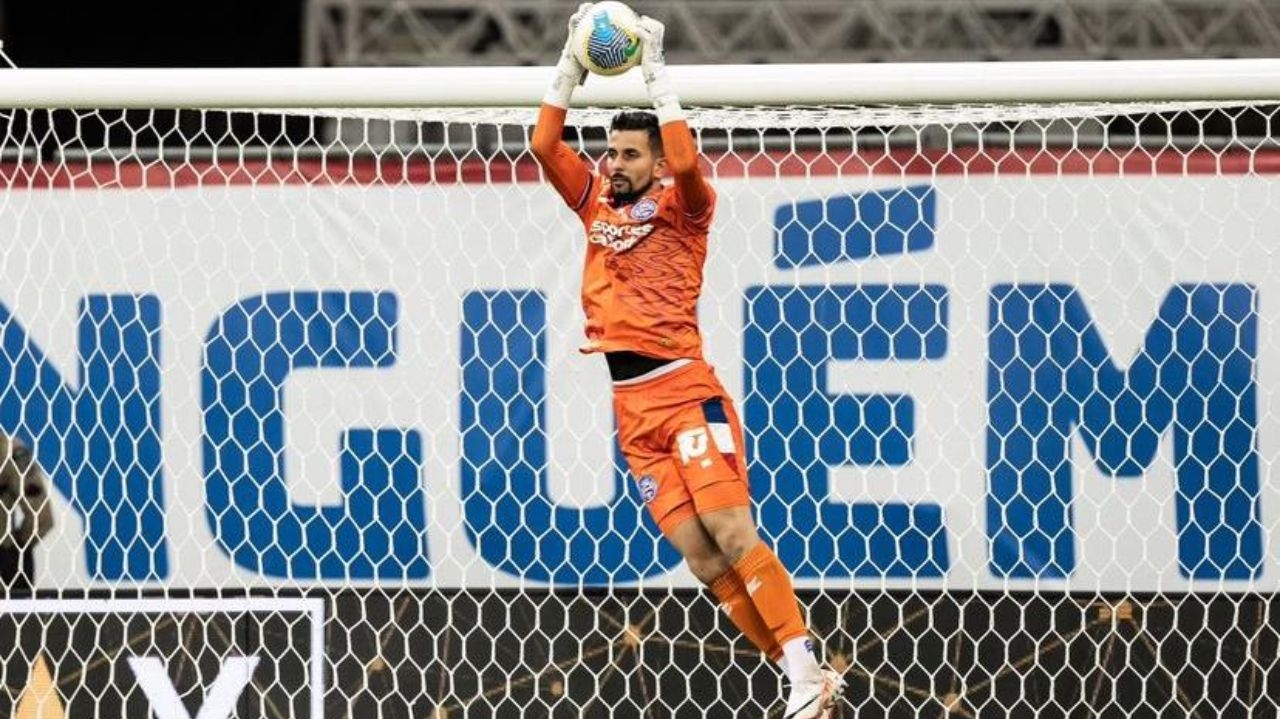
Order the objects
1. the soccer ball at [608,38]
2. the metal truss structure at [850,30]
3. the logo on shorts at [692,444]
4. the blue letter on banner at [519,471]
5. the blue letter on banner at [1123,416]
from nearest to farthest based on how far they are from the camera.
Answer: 1. the soccer ball at [608,38]
2. the logo on shorts at [692,444]
3. the blue letter on banner at [1123,416]
4. the blue letter on banner at [519,471]
5. the metal truss structure at [850,30]

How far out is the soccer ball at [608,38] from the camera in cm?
402

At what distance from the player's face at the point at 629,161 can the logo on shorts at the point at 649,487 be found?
661mm

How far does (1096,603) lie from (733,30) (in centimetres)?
493

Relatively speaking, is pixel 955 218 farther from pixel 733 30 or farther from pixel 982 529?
pixel 733 30

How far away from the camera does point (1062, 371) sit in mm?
5078

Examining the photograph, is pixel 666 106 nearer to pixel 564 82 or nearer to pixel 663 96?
pixel 663 96

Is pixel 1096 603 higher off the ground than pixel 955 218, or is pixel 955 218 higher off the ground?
pixel 955 218

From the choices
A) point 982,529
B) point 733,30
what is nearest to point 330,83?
point 982,529


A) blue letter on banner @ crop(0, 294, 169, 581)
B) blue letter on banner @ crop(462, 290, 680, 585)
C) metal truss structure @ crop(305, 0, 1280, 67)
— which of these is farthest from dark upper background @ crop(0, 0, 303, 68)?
blue letter on banner @ crop(462, 290, 680, 585)

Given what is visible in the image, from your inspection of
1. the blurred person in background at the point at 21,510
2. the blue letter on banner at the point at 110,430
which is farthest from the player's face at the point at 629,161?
the blurred person in background at the point at 21,510

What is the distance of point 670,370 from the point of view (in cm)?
429

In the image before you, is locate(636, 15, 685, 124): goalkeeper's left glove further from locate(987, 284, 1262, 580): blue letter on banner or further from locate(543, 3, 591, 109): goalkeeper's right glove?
locate(987, 284, 1262, 580): blue letter on banner

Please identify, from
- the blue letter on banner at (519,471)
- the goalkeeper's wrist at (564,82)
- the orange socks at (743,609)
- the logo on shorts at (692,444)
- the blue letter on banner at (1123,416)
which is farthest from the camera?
the blue letter on banner at (519,471)

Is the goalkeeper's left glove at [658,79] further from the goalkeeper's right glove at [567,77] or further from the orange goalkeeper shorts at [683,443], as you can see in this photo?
the orange goalkeeper shorts at [683,443]
